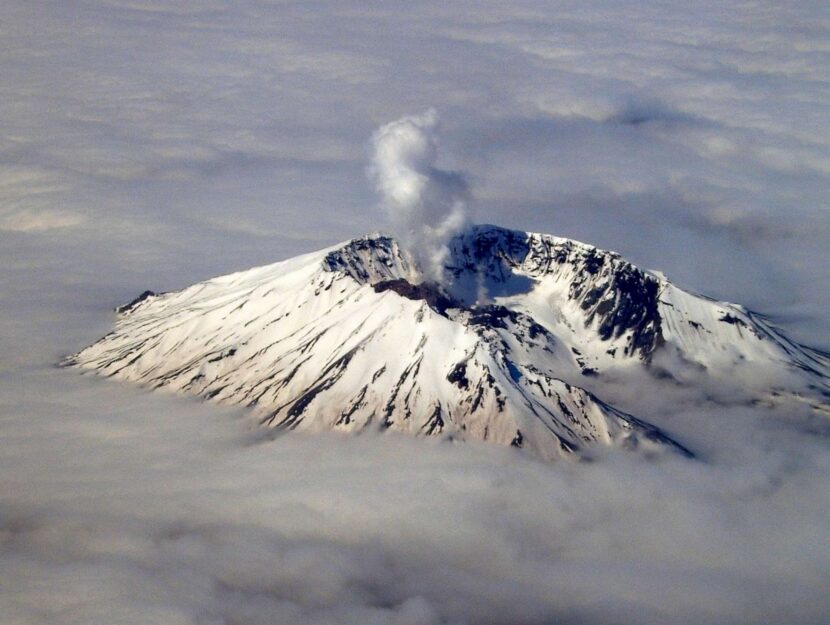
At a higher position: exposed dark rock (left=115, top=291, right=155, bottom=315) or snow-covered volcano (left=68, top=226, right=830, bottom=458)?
snow-covered volcano (left=68, top=226, right=830, bottom=458)

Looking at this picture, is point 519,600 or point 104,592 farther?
point 519,600

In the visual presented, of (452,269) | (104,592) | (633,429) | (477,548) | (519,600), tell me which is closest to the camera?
(104,592)

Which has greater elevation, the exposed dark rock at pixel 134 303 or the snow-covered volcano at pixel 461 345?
the snow-covered volcano at pixel 461 345

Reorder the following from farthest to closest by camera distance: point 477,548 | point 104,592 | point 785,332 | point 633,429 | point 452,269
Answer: point 785,332
point 452,269
point 633,429
point 477,548
point 104,592

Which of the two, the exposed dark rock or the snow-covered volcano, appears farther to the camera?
the exposed dark rock

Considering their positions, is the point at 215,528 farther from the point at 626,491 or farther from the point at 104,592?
the point at 626,491

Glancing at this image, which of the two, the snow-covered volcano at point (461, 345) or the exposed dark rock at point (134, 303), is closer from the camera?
the snow-covered volcano at point (461, 345)

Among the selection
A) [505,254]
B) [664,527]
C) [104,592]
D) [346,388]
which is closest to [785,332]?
[505,254]

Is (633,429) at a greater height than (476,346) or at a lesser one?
lesser
